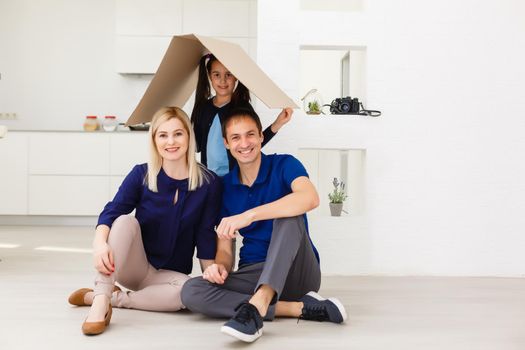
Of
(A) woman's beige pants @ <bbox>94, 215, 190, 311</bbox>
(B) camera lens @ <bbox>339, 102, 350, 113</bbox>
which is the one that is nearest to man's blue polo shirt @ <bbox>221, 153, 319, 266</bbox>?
(A) woman's beige pants @ <bbox>94, 215, 190, 311</bbox>

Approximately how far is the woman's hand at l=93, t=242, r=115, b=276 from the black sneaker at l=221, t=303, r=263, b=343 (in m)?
0.43

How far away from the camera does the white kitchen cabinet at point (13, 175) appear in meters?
5.52

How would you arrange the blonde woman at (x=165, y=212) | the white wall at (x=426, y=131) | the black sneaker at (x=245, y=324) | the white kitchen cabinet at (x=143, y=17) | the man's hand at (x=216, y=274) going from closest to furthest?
the black sneaker at (x=245, y=324) < the man's hand at (x=216, y=274) < the blonde woman at (x=165, y=212) < the white wall at (x=426, y=131) < the white kitchen cabinet at (x=143, y=17)

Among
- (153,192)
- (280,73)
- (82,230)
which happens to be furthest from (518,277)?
(82,230)

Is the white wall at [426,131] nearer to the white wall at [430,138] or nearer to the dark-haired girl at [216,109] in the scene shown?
the white wall at [430,138]

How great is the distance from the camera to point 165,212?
2.30 metres

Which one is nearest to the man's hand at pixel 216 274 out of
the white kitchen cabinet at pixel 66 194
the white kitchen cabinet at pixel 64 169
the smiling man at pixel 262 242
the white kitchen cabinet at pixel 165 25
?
the smiling man at pixel 262 242

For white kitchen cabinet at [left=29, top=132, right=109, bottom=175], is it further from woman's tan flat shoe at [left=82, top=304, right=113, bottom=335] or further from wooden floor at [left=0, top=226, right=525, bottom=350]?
woman's tan flat shoe at [left=82, top=304, right=113, bottom=335]

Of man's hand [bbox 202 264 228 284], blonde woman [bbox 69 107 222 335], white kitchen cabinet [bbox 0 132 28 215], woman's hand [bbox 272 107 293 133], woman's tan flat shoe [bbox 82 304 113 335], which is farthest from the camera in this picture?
white kitchen cabinet [bbox 0 132 28 215]

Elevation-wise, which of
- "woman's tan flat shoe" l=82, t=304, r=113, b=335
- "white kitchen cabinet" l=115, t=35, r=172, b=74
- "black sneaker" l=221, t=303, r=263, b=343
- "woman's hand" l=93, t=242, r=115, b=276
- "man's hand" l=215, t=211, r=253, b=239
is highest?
"white kitchen cabinet" l=115, t=35, r=172, b=74

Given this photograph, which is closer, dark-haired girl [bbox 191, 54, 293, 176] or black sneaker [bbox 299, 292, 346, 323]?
black sneaker [bbox 299, 292, 346, 323]

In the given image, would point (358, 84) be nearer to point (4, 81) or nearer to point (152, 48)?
point (152, 48)

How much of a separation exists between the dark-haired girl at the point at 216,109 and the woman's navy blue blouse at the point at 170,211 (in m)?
0.24

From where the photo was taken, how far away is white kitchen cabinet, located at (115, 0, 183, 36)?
5.84 m
